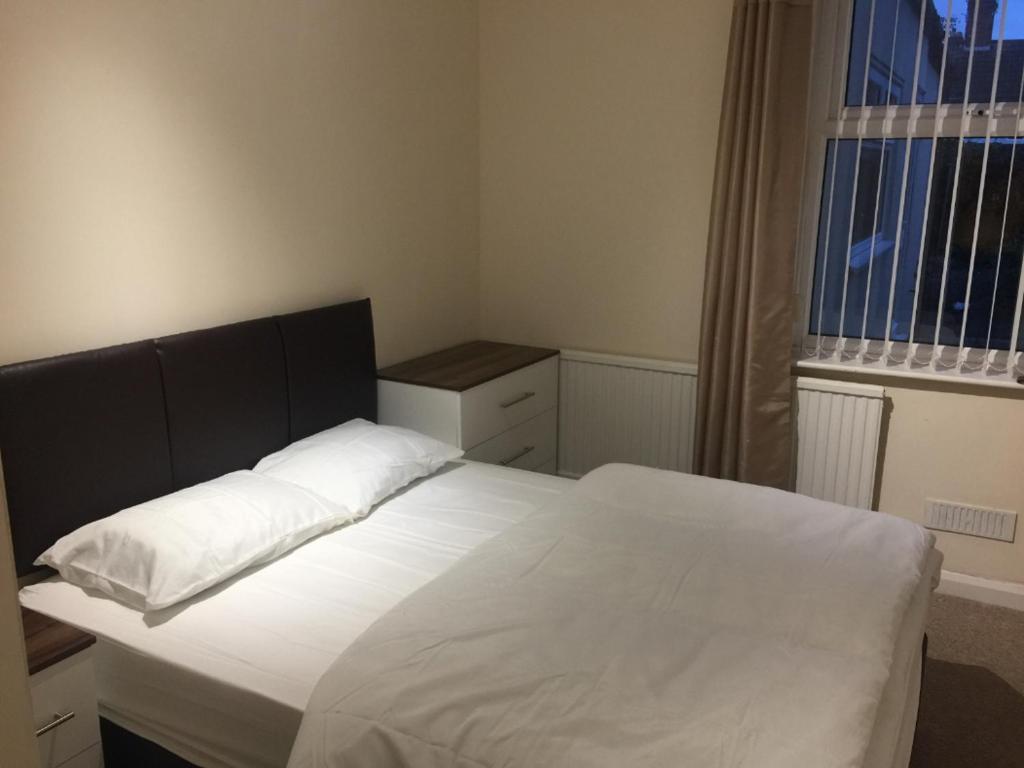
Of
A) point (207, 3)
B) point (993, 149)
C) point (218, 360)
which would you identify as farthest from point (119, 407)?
point (993, 149)

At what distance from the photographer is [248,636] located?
1938 mm

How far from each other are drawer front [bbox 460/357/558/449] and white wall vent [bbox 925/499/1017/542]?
158cm

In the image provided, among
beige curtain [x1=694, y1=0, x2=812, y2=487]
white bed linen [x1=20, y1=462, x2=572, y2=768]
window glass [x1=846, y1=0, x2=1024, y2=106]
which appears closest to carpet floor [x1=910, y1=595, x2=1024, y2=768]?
beige curtain [x1=694, y1=0, x2=812, y2=487]

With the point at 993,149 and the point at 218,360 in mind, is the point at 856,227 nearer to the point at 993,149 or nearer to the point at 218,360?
the point at 993,149

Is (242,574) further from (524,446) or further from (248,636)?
(524,446)

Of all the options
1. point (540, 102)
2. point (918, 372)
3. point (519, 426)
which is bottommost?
point (519, 426)

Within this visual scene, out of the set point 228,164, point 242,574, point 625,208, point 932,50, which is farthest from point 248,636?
point 932,50

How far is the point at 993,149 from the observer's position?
9.50ft

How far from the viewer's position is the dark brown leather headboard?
210 cm

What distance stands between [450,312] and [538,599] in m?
2.10

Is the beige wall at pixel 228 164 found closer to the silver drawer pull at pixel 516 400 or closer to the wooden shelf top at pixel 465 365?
the wooden shelf top at pixel 465 365

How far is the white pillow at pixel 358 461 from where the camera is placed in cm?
256

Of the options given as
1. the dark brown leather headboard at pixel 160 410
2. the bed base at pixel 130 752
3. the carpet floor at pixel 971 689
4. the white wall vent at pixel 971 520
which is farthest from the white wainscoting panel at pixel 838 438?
the bed base at pixel 130 752

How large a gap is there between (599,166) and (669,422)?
1132 millimetres
